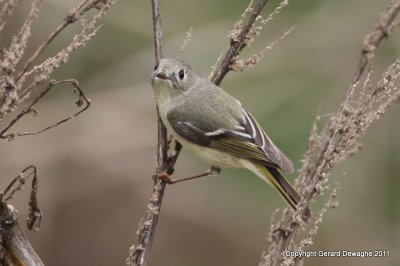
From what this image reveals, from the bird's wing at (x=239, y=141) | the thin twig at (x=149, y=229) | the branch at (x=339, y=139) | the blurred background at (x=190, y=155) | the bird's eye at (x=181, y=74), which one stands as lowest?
the thin twig at (x=149, y=229)

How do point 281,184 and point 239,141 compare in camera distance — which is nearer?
point 281,184

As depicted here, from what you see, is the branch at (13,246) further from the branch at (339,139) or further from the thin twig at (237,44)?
the thin twig at (237,44)

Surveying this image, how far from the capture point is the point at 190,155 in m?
4.59

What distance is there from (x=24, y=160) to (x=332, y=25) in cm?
213

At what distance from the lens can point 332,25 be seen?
14.7 feet

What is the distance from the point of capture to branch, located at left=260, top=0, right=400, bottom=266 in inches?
78.0

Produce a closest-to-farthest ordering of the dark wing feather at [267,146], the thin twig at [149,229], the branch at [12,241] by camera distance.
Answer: the branch at [12,241] → the thin twig at [149,229] → the dark wing feather at [267,146]

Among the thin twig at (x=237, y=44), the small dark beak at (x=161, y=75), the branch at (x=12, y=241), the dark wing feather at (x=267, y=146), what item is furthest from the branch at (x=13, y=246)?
the dark wing feather at (x=267, y=146)

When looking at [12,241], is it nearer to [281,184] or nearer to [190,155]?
[281,184]

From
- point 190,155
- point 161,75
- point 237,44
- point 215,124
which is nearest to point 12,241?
point 237,44

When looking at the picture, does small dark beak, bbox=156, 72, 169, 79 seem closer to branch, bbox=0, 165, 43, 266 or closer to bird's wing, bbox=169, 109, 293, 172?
bird's wing, bbox=169, 109, 293, 172

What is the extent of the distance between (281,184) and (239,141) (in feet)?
1.22

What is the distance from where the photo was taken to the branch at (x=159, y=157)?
2.00 m

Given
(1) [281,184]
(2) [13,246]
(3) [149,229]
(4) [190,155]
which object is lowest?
(2) [13,246]
